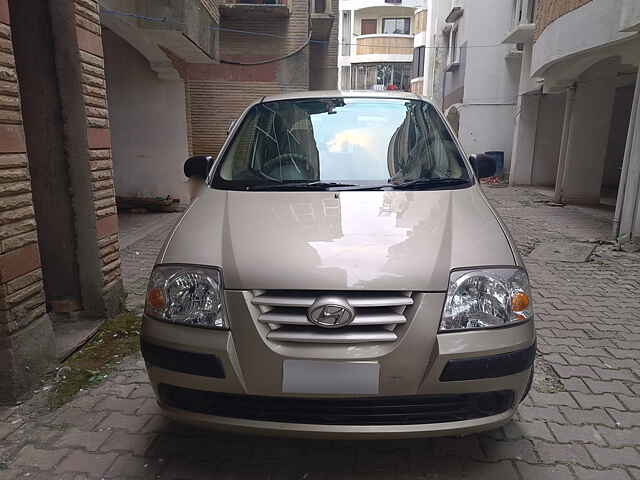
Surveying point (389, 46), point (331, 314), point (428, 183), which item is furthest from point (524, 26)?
point (389, 46)

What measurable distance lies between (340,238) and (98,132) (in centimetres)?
238

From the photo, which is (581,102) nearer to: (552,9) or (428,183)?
(552,9)

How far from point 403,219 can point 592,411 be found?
1657mm

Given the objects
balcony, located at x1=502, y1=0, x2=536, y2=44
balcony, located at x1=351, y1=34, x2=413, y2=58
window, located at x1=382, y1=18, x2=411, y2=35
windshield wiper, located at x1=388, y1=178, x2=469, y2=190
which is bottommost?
windshield wiper, located at x1=388, y1=178, x2=469, y2=190

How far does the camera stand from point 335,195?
262 cm

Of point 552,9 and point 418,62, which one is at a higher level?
point 418,62

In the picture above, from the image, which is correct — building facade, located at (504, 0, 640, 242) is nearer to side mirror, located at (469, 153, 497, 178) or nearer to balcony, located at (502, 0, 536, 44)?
balcony, located at (502, 0, 536, 44)

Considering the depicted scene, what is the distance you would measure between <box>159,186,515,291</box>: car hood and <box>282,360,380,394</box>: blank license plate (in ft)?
0.98

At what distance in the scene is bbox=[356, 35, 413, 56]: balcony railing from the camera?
37031 mm

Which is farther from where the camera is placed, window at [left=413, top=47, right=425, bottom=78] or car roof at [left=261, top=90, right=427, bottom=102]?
window at [left=413, top=47, right=425, bottom=78]

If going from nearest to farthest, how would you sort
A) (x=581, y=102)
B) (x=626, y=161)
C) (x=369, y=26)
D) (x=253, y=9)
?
(x=626, y=161) → (x=581, y=102) → (x=253, y=9) → (x=369, y=26)

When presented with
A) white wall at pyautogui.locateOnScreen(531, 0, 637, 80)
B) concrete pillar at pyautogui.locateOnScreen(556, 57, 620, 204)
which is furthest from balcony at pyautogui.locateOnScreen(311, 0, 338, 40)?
concrete pillar at pyautogui.locateOnScreen(556, 57, 620, 204)

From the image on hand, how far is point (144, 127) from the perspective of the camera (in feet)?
29.4

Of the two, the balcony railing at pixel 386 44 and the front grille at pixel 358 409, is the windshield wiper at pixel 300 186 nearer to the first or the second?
the front grille at pixel 358 409
